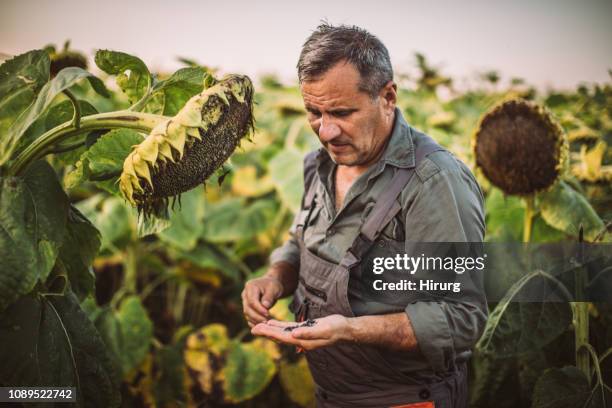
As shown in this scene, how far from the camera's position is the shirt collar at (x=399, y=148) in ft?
5.53

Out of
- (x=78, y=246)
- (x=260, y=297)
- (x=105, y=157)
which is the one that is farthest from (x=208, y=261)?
(x=105, y=157)

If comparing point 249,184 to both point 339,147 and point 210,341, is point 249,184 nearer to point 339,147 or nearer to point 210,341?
point 210,341

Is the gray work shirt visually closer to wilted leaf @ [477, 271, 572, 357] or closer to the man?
the man

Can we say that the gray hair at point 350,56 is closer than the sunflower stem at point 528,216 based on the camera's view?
Yes

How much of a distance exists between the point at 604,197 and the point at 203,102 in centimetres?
220

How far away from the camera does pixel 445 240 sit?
1551 mm

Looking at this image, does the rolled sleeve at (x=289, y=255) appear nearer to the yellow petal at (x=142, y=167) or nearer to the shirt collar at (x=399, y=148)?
the shirt collar at (x=399, y=148)

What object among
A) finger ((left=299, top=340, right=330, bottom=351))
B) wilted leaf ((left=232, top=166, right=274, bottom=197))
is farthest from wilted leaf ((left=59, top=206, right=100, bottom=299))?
wilted leaf ((left=232, top=166, right=274, bottom=197))

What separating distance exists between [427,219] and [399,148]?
10.4 inches

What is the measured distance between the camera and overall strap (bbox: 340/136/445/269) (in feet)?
5.38

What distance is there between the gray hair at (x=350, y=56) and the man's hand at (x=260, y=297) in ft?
2.48

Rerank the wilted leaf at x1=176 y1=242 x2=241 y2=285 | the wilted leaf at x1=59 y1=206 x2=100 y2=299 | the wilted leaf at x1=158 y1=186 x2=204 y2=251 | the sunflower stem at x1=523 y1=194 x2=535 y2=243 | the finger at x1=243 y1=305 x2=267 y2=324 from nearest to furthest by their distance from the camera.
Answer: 1. the wilted leaf at x1=59 y1=206 x2=100 y2=299
2. the finger at x1=243 y1=305 x2=267 y2=324
3. the sunflower stem at x1=523 y1=194 x2=535 y2=243
4. the wilted leaf at x1=158 y1=186 x2=204 y2=251
5. the wilted leaf at x1=176 y1=242 x2=241 y2=285

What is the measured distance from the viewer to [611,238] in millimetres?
1997

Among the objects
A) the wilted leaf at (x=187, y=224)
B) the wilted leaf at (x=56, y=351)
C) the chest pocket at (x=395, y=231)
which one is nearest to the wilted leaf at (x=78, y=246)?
the wilted leaf at (x=56, y=351)
